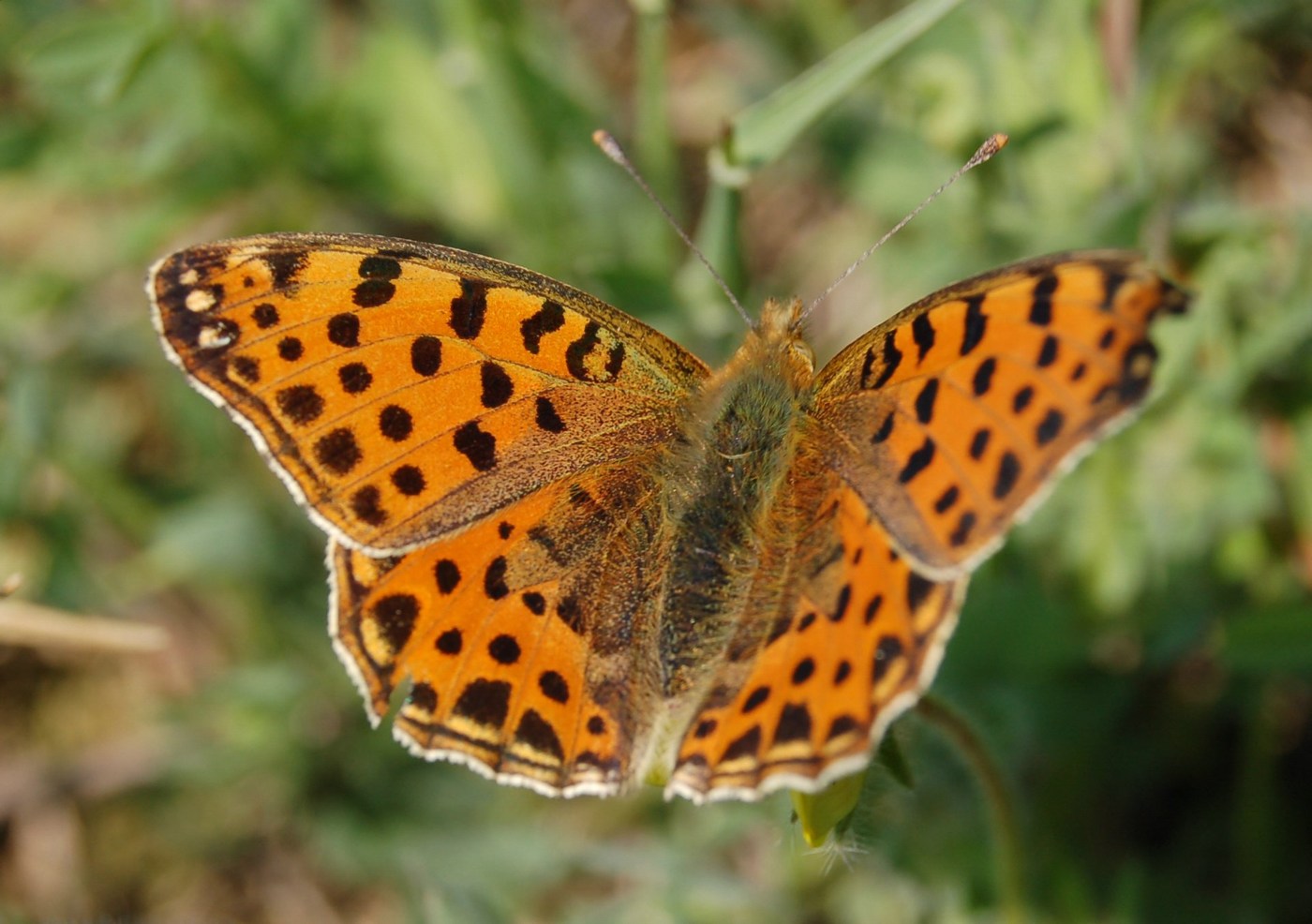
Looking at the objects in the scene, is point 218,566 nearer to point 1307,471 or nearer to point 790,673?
point 790,673

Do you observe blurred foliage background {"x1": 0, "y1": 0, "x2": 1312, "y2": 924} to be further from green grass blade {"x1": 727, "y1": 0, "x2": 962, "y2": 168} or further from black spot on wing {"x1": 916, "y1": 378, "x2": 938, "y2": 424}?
black spot on wing {"x1": 916, "y1": 378, "x2": 938, "y2": 424}

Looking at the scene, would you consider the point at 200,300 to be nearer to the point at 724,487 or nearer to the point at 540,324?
the point at 540,324

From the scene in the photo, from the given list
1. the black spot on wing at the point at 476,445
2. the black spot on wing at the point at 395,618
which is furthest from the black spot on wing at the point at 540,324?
the black spot on wing at the point at 395,618

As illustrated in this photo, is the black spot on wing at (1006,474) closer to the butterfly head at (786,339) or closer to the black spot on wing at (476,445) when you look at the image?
the butterfly head at (786,339)

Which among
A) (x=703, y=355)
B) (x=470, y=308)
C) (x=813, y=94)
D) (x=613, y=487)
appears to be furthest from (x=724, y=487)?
(x=703, y=355)

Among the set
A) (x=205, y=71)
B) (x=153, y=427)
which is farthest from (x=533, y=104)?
(x=153, y=427)

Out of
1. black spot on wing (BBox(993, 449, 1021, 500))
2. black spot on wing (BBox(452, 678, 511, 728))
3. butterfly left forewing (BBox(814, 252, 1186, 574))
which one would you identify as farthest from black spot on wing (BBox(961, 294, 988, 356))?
black spot on wing (BBox(452, 678, 511, 728))
